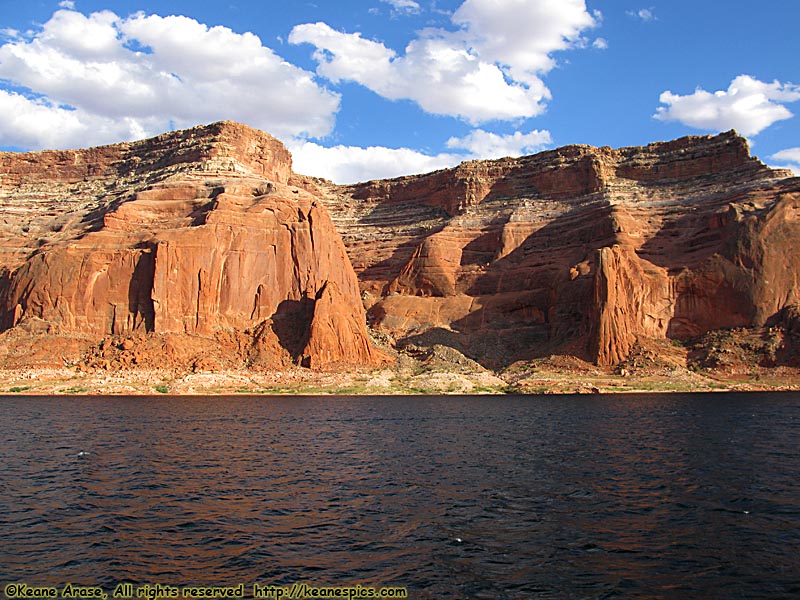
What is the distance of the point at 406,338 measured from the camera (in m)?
113

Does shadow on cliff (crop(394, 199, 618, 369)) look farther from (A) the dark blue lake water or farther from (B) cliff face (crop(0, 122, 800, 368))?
→ (A) the dark blue lake water

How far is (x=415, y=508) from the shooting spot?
25.1 m

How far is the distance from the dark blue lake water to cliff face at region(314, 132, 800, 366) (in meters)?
55.6

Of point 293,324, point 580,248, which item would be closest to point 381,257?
point 580,248

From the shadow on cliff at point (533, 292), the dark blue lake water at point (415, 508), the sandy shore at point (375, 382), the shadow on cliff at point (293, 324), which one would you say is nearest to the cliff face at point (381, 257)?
the shadow on cliff at point (293, 324)

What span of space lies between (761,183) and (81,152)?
12925cm

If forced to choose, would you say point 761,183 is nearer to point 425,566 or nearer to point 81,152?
point 425,566

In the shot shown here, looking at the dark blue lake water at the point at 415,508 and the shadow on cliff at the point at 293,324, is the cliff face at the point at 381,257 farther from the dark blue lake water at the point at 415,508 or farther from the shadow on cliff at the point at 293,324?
the dark blue lake water at the point at 415,508

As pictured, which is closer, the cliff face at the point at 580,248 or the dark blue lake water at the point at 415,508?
the dark blue lake water at the point at 415,508

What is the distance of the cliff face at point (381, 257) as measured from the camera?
98.1m

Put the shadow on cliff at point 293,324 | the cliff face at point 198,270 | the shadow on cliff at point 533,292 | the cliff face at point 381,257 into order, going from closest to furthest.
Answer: the shadow on cliff at point 293,324 < the cliff face at point 198,270 < the cliff face at point 381,257 < the shadow on cliff at point 533,292

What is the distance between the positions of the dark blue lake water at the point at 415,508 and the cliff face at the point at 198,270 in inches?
1941

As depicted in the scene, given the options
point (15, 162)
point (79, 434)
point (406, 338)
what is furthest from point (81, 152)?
point (79, 434)

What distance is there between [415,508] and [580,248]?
342ft
